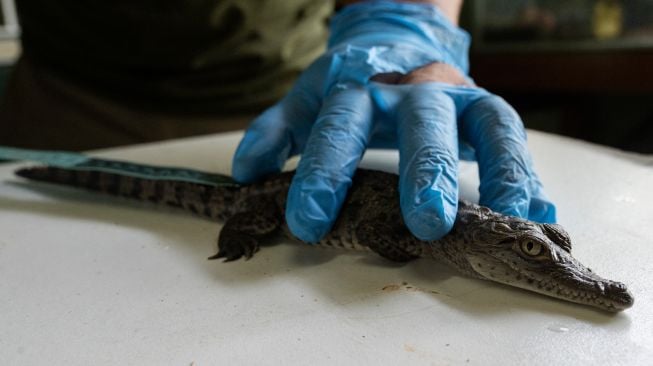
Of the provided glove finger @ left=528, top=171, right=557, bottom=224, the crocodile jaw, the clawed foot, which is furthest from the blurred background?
the clawed foot

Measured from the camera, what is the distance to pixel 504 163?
1.40 meters

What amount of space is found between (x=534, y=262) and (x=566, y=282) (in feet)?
0.25

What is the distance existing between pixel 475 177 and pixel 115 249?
3.66ft

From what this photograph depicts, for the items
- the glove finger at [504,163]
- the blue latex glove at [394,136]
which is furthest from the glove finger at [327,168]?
the glove finger at [504,163]

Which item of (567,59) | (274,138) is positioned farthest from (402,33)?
(567,59)

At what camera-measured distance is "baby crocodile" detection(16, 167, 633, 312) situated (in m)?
1.15

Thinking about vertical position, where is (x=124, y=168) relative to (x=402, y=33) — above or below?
below

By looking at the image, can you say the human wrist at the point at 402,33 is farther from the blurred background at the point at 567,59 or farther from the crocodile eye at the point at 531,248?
the blurred background at the point at 567,59

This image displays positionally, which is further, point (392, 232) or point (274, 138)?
point (274, 138)

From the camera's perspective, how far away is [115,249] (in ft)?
4.84

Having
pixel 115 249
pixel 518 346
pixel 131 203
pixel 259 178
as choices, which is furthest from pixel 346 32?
pixel 518 346

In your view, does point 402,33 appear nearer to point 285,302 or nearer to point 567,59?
point 285,302

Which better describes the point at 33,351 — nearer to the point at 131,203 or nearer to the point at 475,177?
the point at 131,203

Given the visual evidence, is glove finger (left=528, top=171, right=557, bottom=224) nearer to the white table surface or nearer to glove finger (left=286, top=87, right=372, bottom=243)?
the white table surface
